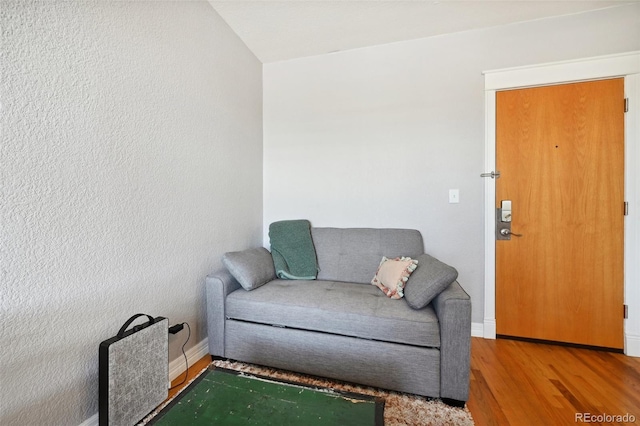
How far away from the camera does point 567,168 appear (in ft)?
6.44

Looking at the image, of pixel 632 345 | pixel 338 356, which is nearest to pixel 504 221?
pixel 632 345

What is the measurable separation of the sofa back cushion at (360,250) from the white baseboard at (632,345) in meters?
1.53

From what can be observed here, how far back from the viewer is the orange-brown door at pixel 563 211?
1.89 m

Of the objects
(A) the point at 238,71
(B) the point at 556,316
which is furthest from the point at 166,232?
(B) the point at 556,316

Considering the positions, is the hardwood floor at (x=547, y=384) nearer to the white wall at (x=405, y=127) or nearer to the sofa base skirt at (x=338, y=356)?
the sofa base skirt at (x=338, y=356)

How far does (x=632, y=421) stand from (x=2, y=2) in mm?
3263

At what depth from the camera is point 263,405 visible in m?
0.90

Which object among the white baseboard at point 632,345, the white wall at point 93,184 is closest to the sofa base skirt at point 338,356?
the white wall at point 93,184

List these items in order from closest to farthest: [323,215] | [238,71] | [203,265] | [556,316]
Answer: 1. [203,265]
2. [556,316]
3. [238,71]
4. [323,215]

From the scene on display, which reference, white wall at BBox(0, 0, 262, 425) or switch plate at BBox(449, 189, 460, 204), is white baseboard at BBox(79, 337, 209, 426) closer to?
white wall at BBox(0, 0, 262, 425)

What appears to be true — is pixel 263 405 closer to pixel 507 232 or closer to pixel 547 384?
pixel 547 384

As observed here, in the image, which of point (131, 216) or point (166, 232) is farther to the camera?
point (166, 232)

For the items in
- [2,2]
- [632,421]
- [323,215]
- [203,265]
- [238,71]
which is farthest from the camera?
[323,215]

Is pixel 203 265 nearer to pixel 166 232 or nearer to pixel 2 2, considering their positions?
pixel 166 232
